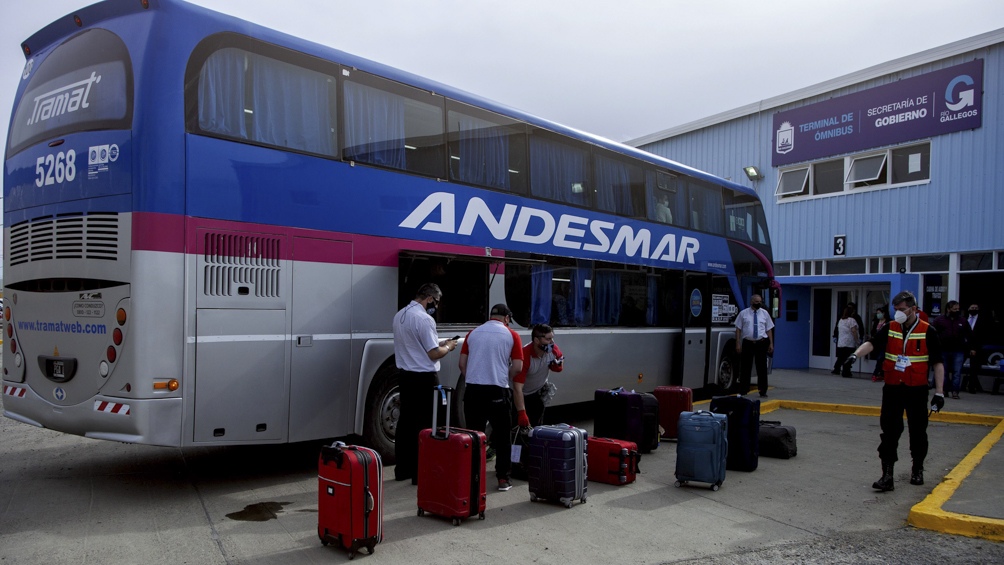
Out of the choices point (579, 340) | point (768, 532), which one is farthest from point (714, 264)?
point (768, 532)

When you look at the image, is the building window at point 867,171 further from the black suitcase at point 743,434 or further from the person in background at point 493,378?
the person in background at point 493,378

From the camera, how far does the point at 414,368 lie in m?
7.27

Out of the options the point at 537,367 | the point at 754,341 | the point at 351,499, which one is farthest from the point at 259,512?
the point at 754,341

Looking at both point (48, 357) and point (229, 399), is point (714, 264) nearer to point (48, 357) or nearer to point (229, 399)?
point (229, 399)

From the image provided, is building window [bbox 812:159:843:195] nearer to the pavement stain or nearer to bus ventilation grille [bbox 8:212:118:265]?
the pavement stain

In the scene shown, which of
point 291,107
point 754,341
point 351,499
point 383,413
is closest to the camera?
point 351,499

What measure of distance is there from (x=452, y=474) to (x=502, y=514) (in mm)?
720

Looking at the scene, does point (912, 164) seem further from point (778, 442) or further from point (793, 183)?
point (778, 442)

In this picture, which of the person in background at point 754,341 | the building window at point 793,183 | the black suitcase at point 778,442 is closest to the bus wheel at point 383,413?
the black suitcase at point 778,442

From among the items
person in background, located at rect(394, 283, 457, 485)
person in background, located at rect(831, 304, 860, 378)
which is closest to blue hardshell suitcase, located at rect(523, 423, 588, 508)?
person in background, located at rect(394, 283, 457, 485)

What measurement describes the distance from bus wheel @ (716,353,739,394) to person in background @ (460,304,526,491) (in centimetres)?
850

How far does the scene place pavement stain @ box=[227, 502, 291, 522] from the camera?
20.0 ft

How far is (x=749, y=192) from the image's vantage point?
621 inches

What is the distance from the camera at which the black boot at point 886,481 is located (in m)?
7.35
